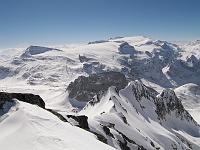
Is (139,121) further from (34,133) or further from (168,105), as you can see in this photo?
(34,133)

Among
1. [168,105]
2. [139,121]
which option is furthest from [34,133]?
[168,105]

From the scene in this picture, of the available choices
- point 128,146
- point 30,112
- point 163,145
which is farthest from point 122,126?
point 30,112

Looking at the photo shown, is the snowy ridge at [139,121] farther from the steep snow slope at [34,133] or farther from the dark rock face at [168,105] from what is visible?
the steep snow slope at [34,133]

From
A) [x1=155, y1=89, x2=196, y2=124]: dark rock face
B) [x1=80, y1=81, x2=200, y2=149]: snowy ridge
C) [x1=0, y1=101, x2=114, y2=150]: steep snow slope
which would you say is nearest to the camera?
[x1=0, y1=101, x2=114, y2=150]: steep snow slope

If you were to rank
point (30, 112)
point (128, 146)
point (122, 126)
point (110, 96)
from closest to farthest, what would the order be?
point (30, 112) → point (128, 146) → point (122, 126) → point (110, 96)

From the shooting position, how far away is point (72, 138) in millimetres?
37375

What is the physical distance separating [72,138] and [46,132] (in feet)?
9.12

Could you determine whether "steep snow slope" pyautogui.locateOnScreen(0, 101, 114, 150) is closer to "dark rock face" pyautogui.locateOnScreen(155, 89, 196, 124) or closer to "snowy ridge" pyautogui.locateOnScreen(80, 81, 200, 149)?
"snowy ridge" pyautogui.locateOnScreen(80, 81, 200, 149)

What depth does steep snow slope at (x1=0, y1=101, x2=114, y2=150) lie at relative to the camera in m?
33.6

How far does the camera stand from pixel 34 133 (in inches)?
1431

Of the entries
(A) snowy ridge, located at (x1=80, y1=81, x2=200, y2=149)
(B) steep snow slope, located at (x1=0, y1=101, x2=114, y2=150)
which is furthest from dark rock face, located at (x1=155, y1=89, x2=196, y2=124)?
(B) steep snow slope, located at (x1=0, y1=101, x2=114, y2=150)

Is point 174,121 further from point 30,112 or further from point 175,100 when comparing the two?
point 30,112

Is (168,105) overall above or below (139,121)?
below

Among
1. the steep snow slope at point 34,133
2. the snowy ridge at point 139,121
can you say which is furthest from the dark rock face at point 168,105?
the steep snow slope at point 34,133
